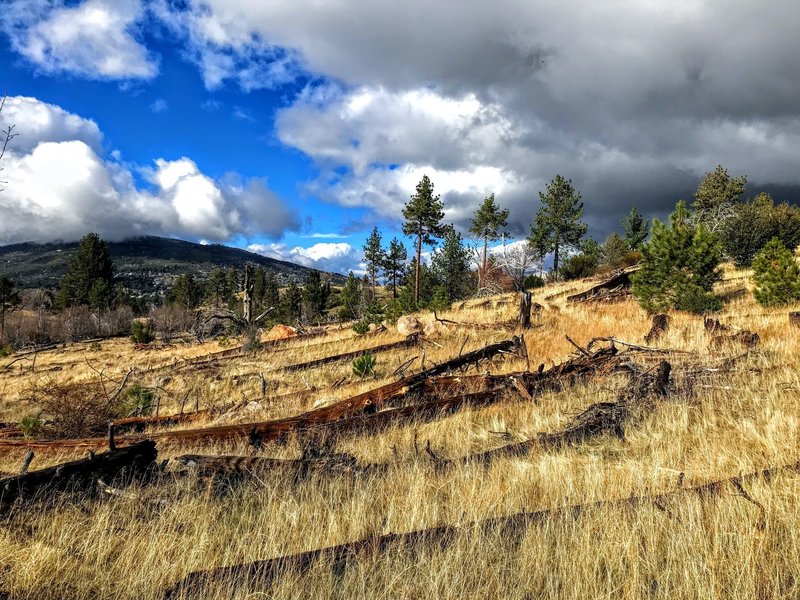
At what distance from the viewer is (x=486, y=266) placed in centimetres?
4466

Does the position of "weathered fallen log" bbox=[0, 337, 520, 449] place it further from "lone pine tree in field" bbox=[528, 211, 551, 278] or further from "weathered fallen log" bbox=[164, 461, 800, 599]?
"lone pine tree in field" bbox=[528, 211, 551, 278]

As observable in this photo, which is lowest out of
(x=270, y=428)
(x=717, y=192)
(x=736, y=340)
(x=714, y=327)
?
(x=270, y=428)

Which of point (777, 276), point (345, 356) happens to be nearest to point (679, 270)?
point (777, 276)

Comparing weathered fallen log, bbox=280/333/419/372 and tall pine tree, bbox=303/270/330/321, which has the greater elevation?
tall pine tree, bbox=303/270/330/321

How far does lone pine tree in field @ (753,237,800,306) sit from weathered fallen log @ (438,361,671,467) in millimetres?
8958

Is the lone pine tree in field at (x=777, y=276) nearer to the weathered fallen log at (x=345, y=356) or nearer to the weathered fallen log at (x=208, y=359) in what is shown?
the weathered fallen log at (x=345, y=356)

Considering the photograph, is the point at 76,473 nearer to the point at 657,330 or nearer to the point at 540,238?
the point at 657,330

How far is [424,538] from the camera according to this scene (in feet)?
8.29

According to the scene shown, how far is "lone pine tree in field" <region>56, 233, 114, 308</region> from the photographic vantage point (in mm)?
57941

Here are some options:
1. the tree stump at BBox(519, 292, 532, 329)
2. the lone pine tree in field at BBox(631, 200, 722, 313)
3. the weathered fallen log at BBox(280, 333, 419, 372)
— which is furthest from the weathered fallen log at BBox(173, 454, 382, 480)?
the lone pine tree in field at BBox(631, 200, 722, 313)

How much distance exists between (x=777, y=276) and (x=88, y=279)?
70.7 metres

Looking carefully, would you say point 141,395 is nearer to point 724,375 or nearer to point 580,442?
point 580,442

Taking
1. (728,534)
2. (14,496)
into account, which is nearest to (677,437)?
(728,534)

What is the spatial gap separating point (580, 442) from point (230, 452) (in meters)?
3.57
